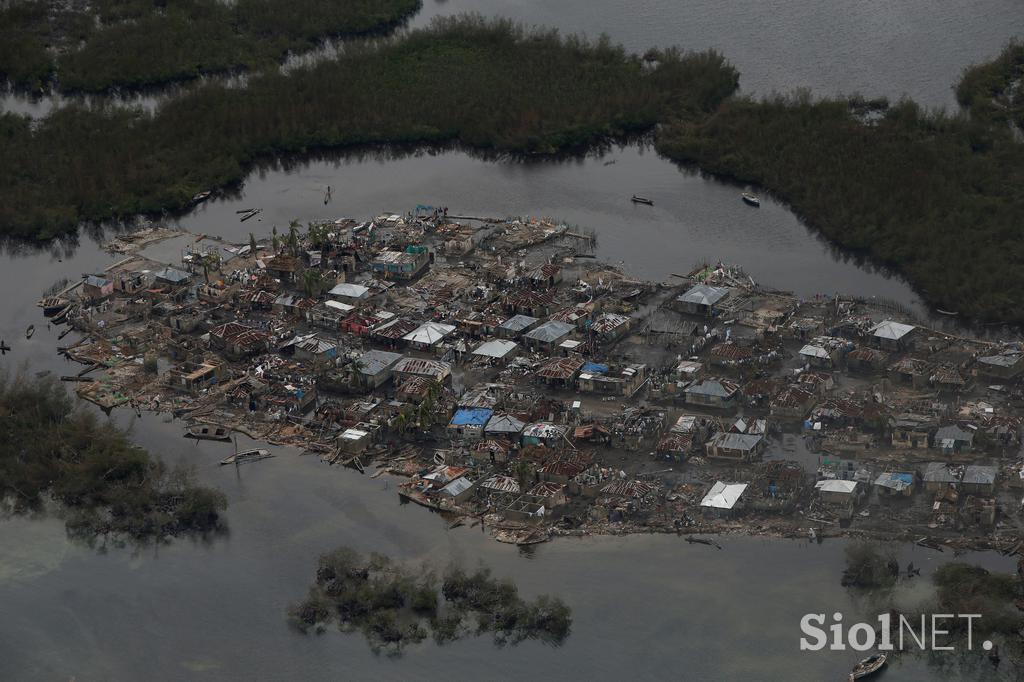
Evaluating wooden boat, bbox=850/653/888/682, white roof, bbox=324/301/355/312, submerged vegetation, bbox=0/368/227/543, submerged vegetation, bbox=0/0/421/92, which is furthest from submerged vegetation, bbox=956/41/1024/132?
submerged vegetation, bbox=0/368/227/543

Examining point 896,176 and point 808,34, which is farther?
point 808,34

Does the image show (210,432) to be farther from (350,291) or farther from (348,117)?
(348,117)

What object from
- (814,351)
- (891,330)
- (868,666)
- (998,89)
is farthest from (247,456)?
(998,89)

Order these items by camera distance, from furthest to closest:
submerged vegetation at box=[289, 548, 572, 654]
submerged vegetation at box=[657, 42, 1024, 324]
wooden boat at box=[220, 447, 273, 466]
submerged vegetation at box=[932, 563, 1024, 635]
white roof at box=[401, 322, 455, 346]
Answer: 1. submerged vegetation at box=[657, 42, 1024, 324]
2. white roof at box=[401, 322, 455, 346]
3. wooden boat at box=[220, 447, 273, 466]
4. submerged vegetation at box=[289, 548, 572, 654]
5. submerged vegetation at box=[932, 563, 1024, 635]

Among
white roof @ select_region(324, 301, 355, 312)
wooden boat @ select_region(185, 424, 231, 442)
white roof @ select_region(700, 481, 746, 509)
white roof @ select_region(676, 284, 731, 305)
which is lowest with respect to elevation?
wooden boat @ select_region(185, 424, 231, 442)

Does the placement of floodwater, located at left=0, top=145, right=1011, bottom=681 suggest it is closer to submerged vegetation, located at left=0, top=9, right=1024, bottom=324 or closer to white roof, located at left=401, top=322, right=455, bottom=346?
white roof, located at left=401, top=322, right=455, bottom=346

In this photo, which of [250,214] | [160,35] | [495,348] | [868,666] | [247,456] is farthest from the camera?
[160,35]
